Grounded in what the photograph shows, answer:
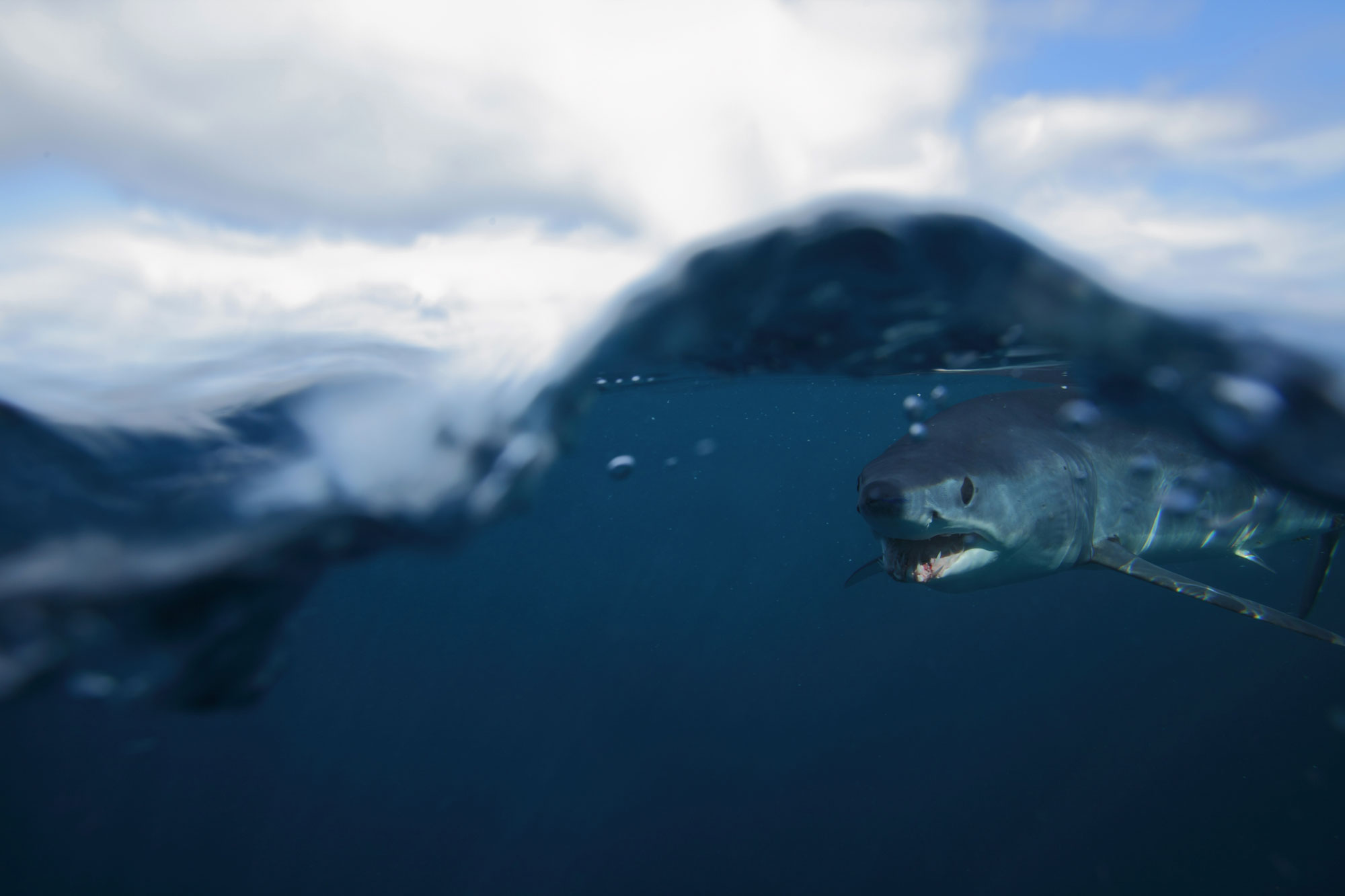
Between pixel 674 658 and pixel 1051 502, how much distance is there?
118 feet

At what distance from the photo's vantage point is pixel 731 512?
170 feet

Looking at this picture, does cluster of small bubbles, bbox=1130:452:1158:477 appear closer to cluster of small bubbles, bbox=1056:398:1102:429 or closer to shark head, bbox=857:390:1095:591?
cluster of small bubbles, bbox=1056:398:1102:429

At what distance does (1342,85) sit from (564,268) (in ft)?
16.2

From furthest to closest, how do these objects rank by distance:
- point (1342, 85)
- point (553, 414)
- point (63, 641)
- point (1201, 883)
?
point (1201, 883) → point (553, 414) → point (63, 641) → point (1342, 85)

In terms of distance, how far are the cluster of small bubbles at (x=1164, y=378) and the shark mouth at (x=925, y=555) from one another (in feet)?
10.3

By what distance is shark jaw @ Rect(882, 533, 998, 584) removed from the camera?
4.17 m

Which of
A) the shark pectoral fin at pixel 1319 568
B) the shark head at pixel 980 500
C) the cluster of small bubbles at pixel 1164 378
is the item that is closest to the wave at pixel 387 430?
the cluster of small bubbles at pixel 1164 378

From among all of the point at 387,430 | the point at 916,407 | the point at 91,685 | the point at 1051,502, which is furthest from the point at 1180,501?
the point at 91,685

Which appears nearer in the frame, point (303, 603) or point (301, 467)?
point (301, 467)

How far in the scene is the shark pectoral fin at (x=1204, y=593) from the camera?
13.1ft

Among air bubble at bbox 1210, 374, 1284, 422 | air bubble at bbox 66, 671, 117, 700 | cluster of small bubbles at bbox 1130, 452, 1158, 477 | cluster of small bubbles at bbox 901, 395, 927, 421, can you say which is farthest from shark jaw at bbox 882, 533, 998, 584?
air bubble at bbox 66, 671, 117, 700

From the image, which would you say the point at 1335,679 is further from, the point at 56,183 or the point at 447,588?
the point at 447,588

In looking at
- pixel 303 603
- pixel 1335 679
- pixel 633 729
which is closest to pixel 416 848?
pixel 633 729

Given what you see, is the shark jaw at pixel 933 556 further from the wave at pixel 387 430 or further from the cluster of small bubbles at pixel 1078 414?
the wave at pixel 387 430
